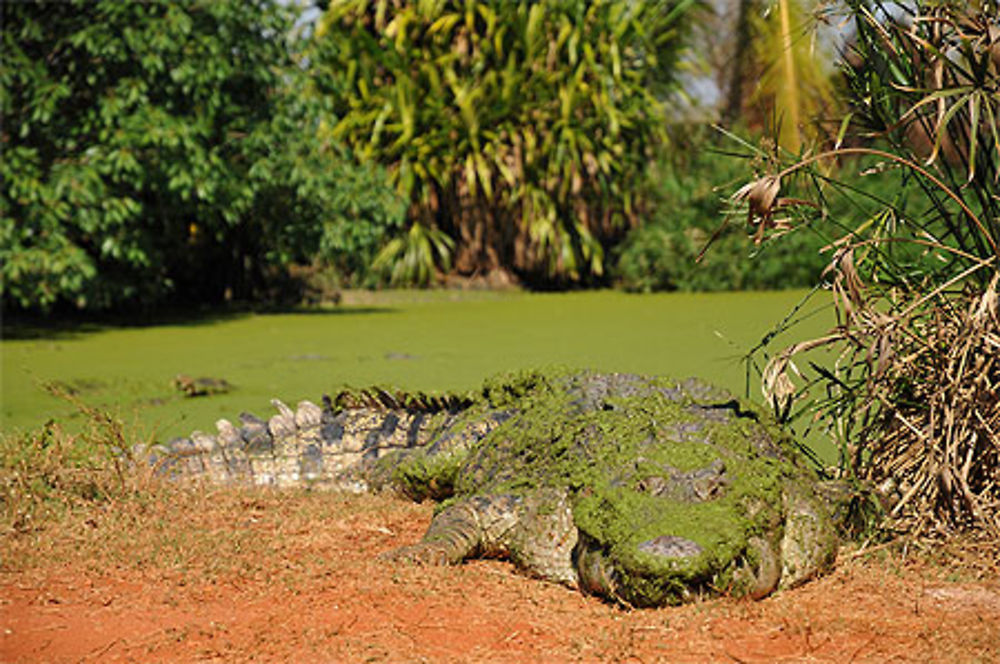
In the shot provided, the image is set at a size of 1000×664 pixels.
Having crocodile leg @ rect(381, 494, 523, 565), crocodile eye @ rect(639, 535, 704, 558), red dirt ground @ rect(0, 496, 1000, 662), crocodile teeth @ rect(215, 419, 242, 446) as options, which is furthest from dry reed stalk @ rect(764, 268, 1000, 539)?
crocodile teeth @ rect(215, 419, 242, 446)

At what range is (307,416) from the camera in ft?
15.3

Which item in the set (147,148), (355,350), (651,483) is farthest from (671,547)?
(147,148)

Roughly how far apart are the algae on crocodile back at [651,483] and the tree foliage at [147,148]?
5.29 m

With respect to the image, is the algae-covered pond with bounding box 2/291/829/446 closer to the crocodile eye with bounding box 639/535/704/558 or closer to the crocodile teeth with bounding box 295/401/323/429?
the crocodile teeth with bounding box 295/401/323/429

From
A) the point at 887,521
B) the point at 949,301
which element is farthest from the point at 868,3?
the point at 887,521

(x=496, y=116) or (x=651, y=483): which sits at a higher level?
(x=496, y=116)

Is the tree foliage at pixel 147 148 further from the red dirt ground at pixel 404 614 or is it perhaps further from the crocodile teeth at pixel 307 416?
the red dirt ground at pixel 404 614

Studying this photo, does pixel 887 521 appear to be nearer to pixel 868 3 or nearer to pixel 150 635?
pixel 868 3

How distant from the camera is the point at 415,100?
11.5m


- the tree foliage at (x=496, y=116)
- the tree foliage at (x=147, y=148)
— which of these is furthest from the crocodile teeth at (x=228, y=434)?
the tree foliage at (x=496, y=116)

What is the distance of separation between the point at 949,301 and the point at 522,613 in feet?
5.71

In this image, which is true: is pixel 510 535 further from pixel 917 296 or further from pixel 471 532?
pixel 917 296

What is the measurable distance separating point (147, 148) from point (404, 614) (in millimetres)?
6920

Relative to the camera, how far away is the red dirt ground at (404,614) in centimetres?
261
